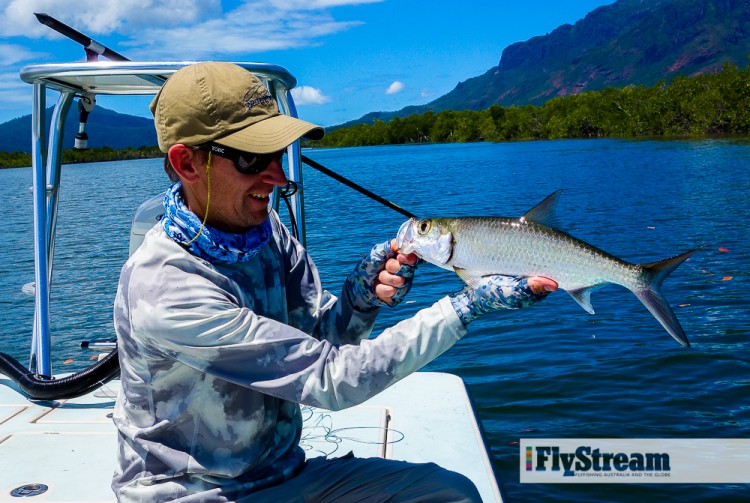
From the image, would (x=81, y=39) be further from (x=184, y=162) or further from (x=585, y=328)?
(x=585, y=328)

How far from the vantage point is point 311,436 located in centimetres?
429

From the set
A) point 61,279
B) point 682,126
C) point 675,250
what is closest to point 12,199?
point 61,279

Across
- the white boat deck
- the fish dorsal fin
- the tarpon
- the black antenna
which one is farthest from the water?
the black antenna

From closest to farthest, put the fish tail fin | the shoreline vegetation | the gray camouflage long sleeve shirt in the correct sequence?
the gray camouflage long sleeve shirt
the fish tail fin
the shoreline vegetation

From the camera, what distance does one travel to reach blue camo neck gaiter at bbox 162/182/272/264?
2.62 meters

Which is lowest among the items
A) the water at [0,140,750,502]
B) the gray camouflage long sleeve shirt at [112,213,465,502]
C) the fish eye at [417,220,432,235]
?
the water at [0,140,750,502]

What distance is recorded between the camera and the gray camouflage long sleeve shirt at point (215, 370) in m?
2.47

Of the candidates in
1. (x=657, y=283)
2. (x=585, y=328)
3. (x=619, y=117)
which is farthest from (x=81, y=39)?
(x=619, y=117)

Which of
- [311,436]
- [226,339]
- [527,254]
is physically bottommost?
[311,436]

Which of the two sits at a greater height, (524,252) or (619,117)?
(619,117)

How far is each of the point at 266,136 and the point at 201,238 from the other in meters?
0.41

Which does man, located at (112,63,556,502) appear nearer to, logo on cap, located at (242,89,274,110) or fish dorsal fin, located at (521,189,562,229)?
logo on cap, located at (242,89,274,110)

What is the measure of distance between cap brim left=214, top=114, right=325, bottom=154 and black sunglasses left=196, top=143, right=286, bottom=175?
3 cm

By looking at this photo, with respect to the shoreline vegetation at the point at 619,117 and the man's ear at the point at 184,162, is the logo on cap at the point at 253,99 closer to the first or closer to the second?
the man's ear at the point at 184,162
